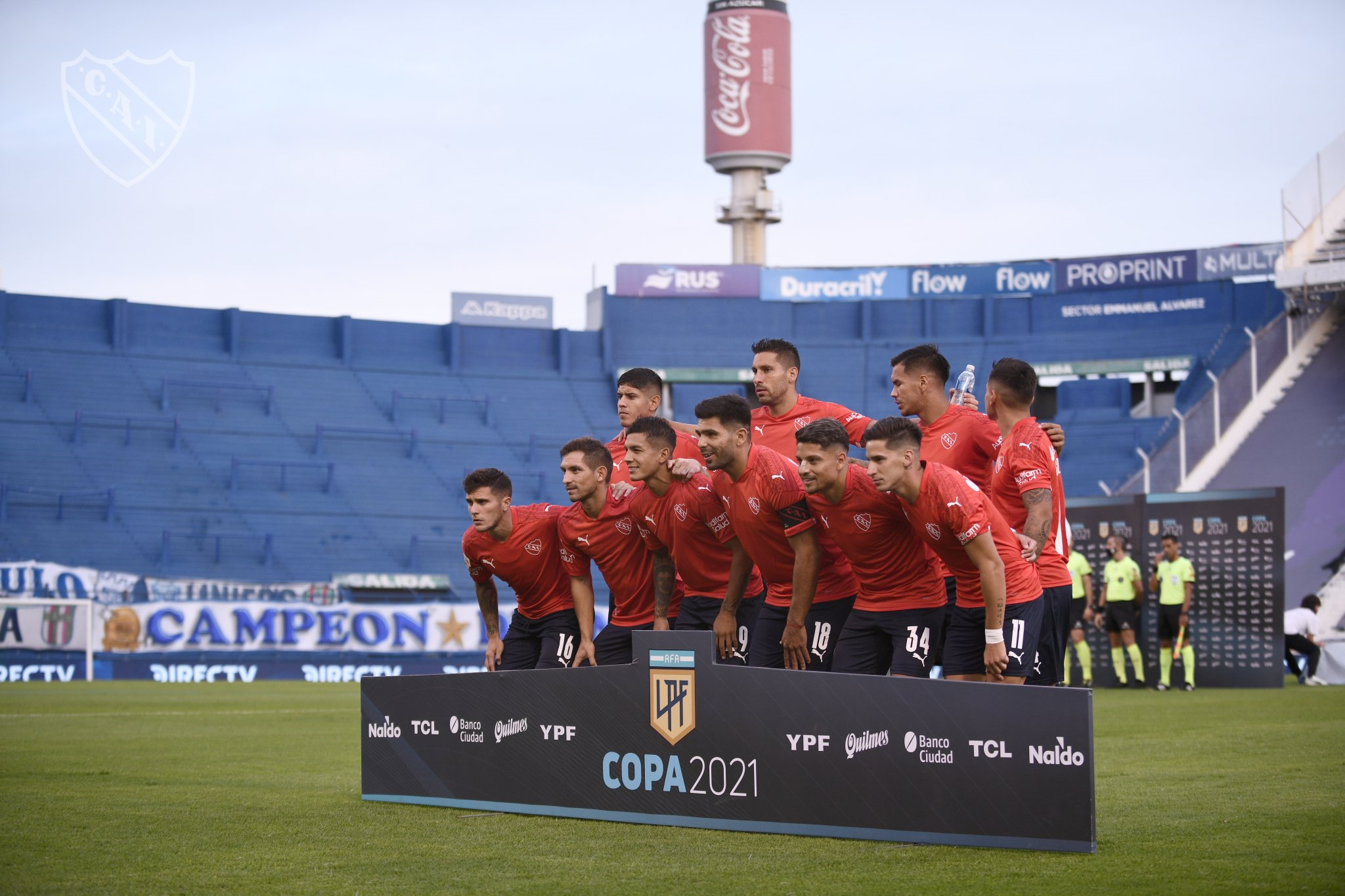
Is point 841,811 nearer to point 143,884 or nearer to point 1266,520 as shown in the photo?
point 143,884

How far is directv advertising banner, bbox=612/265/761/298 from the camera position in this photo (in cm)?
4800

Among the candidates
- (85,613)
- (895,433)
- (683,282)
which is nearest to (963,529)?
(895,433)

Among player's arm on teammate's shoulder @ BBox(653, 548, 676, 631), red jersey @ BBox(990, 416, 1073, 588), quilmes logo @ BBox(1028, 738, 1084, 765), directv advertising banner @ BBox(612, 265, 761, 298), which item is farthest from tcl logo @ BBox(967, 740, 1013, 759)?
directv advertising banner @ BBox(612, 265, 761, 298)

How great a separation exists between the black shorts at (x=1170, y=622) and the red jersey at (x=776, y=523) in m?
13.1

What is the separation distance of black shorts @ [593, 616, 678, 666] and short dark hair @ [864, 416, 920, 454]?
273cm

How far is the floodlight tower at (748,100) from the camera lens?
5147 cm

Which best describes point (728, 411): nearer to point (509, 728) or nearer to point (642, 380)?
point (642, 380)

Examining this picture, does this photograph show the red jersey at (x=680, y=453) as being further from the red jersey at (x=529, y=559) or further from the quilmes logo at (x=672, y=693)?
the quilmes logo at (x=672, y=693)

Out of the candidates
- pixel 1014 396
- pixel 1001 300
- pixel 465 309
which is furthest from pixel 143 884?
pixel 1001 300

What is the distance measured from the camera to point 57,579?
29.1 m

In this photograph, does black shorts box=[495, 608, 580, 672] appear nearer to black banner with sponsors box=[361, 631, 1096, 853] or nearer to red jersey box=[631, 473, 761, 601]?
red jersey box=[631, 473, 761, 601]

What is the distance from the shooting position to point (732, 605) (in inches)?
347

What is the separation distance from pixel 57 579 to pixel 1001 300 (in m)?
31.0

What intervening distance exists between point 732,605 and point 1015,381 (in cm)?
222
